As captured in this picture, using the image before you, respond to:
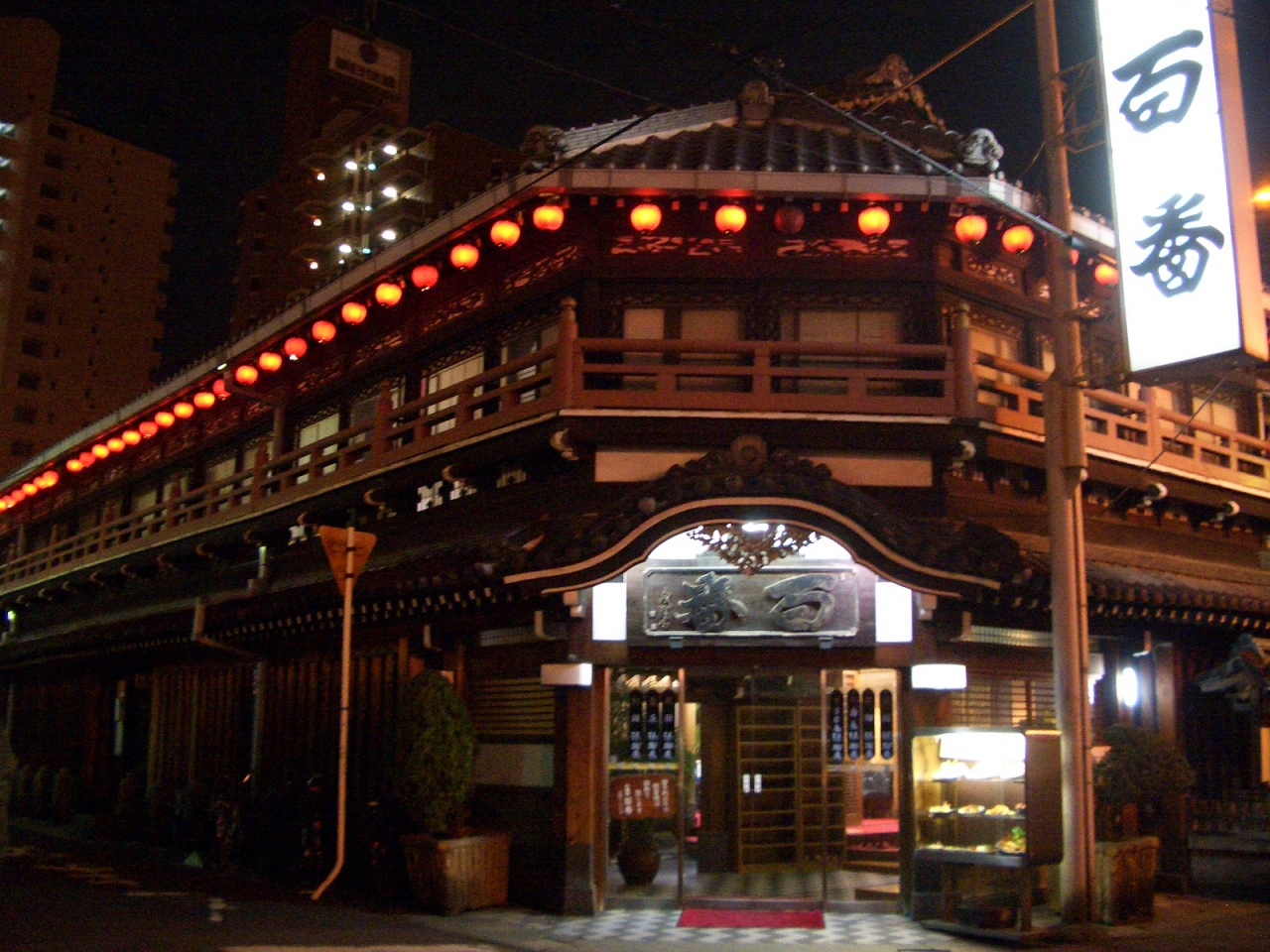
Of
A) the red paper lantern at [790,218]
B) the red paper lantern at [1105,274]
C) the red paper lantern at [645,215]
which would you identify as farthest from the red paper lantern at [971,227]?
the red paper lantern at [645,215]

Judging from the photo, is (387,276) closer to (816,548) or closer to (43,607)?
(816,548)

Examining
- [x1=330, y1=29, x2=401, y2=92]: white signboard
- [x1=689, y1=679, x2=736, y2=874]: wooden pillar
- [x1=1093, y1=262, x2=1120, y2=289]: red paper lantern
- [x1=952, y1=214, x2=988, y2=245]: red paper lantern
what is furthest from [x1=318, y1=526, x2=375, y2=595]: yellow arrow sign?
[x1=330, y1=29, x2=401, y2=92]: white signboard

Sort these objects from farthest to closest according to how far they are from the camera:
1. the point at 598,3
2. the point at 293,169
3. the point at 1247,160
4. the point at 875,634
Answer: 1. the point at 293,169
2. the point at 875,634
3. the point at 1247,160
4. the point at 598,3

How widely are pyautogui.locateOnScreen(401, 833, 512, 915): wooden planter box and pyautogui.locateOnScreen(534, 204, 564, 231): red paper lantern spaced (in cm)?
865

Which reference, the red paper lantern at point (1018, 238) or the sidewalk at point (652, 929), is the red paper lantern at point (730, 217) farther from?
the sidewalk at point (652, 929)

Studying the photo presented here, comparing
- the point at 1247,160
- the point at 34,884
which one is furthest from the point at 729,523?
the point at 34,884

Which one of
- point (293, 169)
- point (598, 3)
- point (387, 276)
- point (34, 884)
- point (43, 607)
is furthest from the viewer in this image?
point (293, 169)

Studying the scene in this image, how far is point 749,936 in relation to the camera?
13.9 meters

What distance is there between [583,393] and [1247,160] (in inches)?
326

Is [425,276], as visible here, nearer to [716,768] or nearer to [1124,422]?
[716,768]

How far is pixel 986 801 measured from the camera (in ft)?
46.5

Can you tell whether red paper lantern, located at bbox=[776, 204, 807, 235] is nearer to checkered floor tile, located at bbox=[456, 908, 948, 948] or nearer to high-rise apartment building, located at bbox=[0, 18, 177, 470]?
checkered floor tile, located at bbox=[456, 908, 948, 948]

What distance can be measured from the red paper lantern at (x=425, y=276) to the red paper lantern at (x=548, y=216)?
2970 millimetres

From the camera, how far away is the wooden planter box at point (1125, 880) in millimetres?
13977
